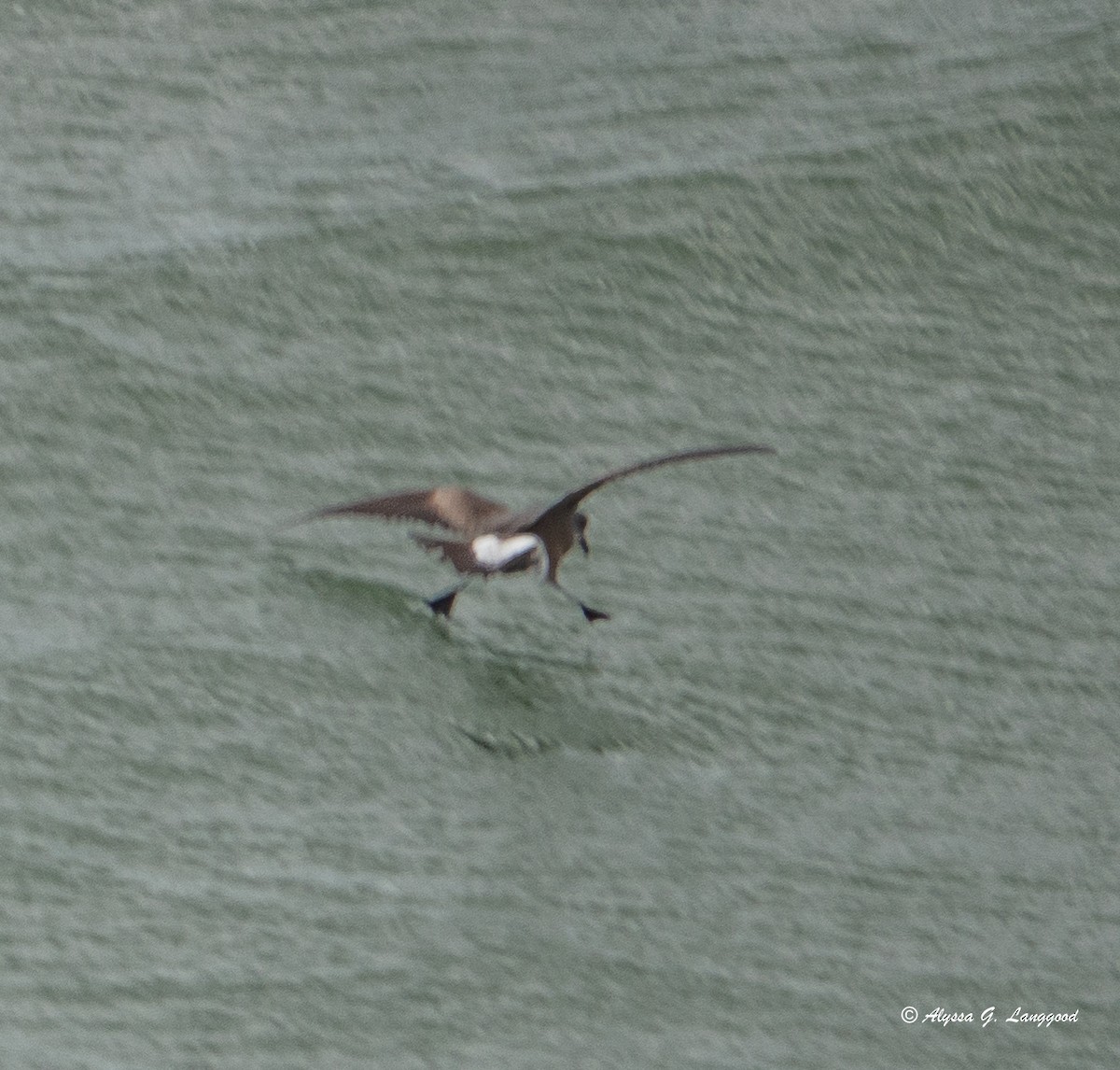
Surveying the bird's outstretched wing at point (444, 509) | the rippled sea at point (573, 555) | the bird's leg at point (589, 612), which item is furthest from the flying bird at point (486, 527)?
the rippled sea at point (573, 555)

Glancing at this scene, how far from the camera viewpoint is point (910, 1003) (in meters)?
7.73

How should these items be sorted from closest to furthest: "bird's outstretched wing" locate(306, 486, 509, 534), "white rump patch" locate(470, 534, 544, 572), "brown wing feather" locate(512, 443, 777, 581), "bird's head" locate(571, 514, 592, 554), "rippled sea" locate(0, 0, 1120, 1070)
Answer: "rippled sea" locate(0, 0, 1120, 1070) → "brown wing feather" locate(512, 443, 777, 581) → "white rump patch" locate(470, 534, 544, 572) → "bird's outstretched wing" locate(306, 486, 509, 534) → "bird's head" locate(571, 514, 592, 554)

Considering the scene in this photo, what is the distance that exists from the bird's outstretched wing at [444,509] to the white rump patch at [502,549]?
14cm

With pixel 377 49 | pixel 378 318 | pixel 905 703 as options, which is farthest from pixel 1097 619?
pixel 377 49

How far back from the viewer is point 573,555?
9523mm

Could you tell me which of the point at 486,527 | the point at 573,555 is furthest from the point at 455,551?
the point at 573,555

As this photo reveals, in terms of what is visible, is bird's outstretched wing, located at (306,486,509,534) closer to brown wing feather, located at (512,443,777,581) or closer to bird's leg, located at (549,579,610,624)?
brown wing feather, located at (512,443,777,581)

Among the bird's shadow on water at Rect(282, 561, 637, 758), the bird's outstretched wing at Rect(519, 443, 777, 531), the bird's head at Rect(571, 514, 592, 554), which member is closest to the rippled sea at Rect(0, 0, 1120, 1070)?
the bird's shadow on water at Rect(282, 561, 637, 758)

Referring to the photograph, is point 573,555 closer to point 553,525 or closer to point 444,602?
point 444,602

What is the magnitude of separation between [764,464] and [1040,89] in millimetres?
2776

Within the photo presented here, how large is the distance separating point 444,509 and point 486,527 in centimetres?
15

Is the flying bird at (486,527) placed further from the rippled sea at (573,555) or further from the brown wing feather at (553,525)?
the rippled sea at (573,555)

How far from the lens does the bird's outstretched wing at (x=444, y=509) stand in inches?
336

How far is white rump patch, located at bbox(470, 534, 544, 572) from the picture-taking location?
328 inches
